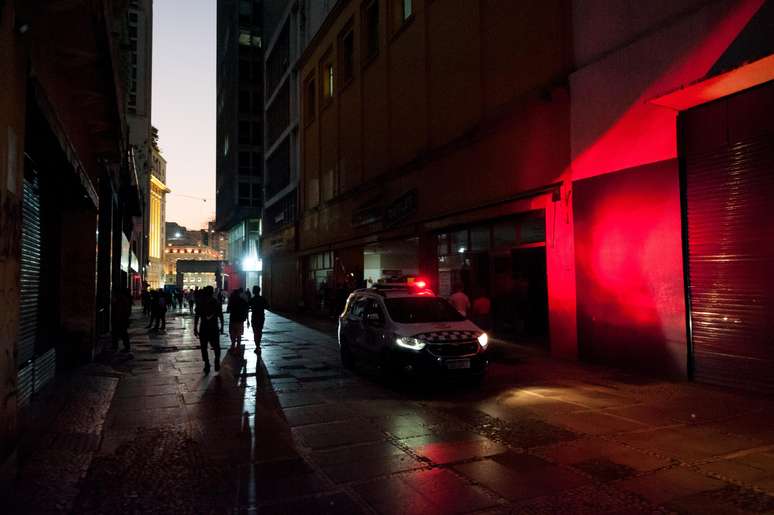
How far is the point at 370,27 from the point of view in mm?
23922

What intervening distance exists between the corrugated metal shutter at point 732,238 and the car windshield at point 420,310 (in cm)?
433

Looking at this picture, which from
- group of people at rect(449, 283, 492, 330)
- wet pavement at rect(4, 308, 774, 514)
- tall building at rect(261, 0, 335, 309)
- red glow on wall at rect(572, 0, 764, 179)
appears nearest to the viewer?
wet pavement at rect(4, 308, 774, 514)

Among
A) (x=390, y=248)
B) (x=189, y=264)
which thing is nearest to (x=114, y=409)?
(x=390, y=248)

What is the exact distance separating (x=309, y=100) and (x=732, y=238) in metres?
27.4

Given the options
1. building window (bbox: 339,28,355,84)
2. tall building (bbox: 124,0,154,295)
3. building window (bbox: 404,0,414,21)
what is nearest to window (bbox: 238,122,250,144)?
tall building (bbox: 124,0,154,295)

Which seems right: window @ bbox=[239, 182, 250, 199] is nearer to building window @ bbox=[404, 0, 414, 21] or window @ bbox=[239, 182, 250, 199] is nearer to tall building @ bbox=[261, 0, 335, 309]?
tall building @ bbox=[261, 0, 335, 309]

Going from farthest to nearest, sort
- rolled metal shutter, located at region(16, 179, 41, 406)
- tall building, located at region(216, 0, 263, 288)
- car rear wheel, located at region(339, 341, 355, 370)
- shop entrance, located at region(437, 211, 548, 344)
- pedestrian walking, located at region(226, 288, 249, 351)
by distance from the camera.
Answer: tall building, located at region(216, 0, 263, 288)
shop entrance, located at region(437, 211, 548, 344)
pedestrian walking, located at region(226, 288, 249, 351)
car rear wheel, located at region(339, 341, 355, 370)
rolled metal shutter, located at region(16, 179, 41, 406)

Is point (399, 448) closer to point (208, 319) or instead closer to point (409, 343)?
point (409, 343)

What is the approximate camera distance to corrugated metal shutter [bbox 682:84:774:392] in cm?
837

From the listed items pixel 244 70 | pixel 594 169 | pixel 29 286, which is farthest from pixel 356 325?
pixel 244 70

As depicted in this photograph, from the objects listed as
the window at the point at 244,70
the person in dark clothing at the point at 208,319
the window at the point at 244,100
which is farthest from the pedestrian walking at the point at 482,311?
the window at the point at 244,70

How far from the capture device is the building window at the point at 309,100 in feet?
104

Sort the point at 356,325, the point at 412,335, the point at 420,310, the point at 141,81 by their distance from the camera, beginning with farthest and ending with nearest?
the point at 141,81
the point at 356,325
the point at 420,310
the point at 412,335

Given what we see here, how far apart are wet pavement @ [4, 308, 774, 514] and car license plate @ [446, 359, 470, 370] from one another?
1.50 ft
